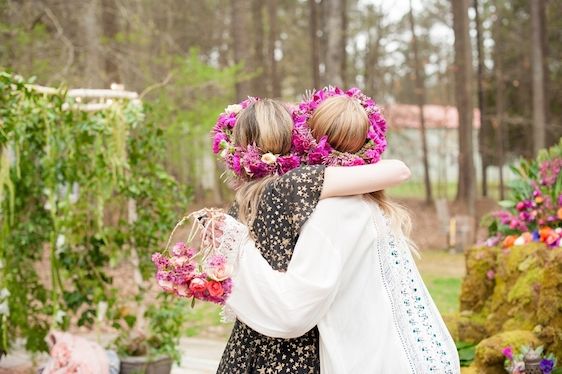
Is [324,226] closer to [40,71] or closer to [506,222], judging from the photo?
[506,222]

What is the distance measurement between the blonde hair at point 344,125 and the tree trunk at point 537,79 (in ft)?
47.7

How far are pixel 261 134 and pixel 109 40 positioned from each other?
1102 cm

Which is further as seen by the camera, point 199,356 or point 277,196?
point 199,356

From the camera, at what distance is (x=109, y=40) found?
13.1m

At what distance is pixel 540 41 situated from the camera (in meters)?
17.0

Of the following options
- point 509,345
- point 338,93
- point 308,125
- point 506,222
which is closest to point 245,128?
point 308,125

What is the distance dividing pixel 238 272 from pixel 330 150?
0.49 m

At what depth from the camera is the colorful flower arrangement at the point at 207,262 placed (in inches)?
97.7

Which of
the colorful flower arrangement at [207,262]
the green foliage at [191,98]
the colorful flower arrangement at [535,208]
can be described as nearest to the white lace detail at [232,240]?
the colorful flower arrangement at [207,262]

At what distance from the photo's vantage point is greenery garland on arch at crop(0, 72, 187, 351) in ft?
17.9

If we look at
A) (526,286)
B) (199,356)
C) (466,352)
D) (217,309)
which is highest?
(526,286)

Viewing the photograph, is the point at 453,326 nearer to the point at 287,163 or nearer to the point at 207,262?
the point at 287,163

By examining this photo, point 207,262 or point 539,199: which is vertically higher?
point 207,262

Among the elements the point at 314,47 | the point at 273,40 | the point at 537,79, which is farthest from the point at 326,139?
the point at 273,40
